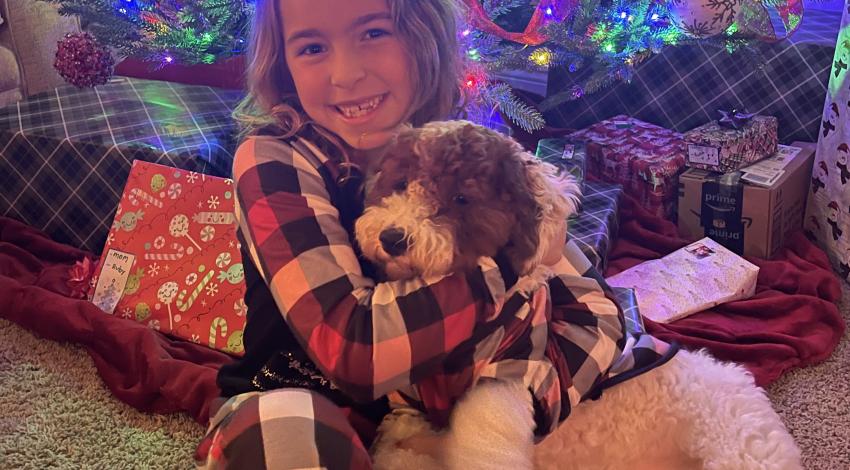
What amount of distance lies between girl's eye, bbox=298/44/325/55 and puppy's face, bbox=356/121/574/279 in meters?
0.18

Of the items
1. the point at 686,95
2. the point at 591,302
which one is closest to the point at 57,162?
the point at 591,302

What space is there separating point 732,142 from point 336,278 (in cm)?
148

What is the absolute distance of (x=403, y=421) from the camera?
964mm

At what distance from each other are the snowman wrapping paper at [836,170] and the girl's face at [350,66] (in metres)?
1.37

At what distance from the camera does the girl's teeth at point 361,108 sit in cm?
93

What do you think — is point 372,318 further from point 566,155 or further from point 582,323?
point 566,155

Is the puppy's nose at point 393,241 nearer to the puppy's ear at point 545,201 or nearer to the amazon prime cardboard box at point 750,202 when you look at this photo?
the puppy's ear at point 545,201

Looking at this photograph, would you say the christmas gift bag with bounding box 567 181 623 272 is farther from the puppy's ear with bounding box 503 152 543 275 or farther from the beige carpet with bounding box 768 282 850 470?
the puppy's ear with bounding box 503 152 543 275

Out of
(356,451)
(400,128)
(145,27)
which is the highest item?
(400,128)

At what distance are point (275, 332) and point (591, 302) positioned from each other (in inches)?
17.7

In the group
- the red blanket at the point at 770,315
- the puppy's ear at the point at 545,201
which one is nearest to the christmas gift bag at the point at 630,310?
the red blanket at the point at 770,315

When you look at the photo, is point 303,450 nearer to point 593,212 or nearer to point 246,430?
point 246,430

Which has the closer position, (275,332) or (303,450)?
(303,450)

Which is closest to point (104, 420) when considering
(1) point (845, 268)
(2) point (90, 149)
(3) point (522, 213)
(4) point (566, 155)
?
(2) point (90, 149)
